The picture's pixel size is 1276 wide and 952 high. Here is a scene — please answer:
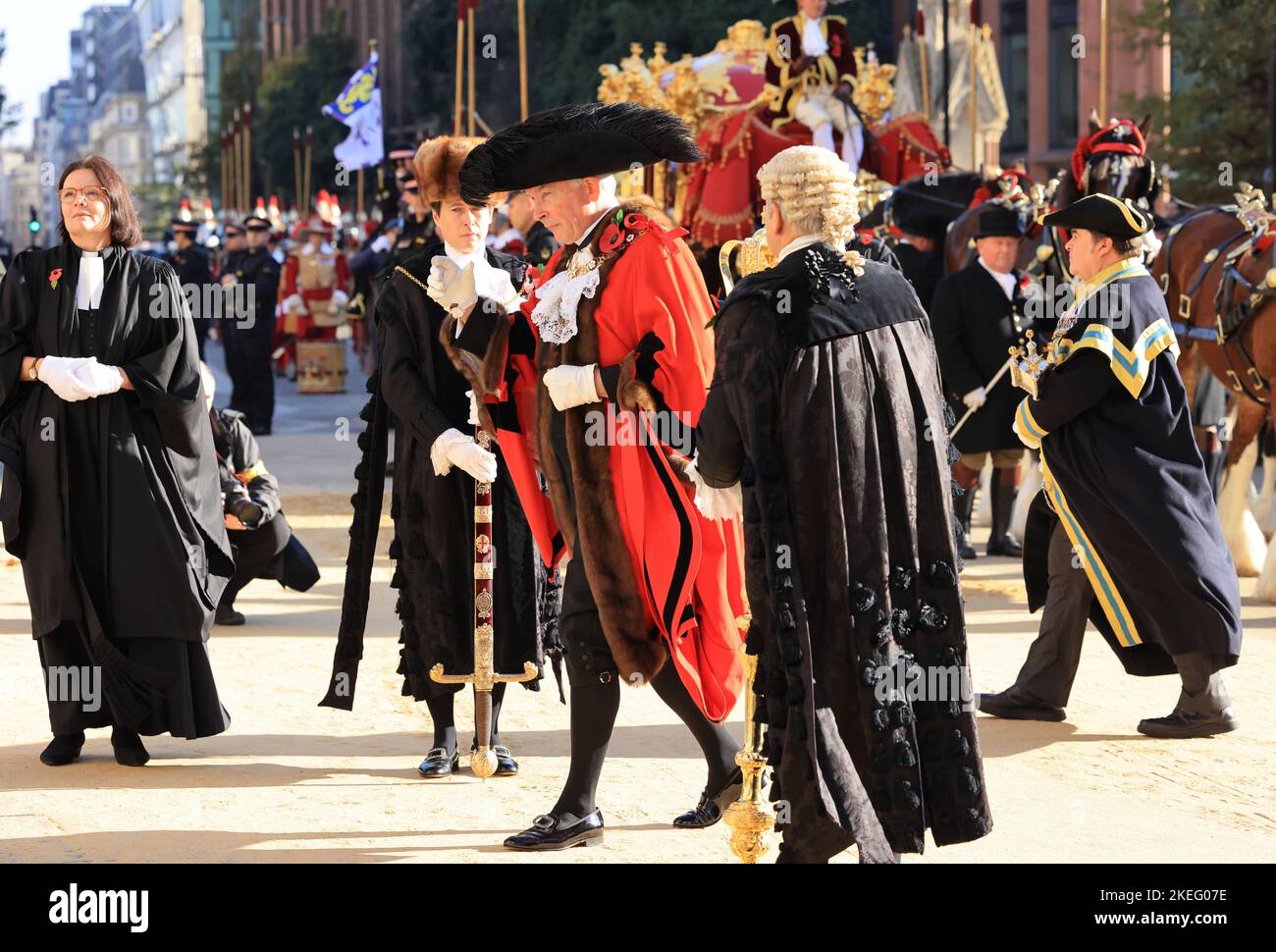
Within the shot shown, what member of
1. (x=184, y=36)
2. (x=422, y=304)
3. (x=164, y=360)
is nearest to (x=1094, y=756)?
(x=422, y=304)

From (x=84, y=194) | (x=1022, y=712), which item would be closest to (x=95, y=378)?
(x=84, y=194)

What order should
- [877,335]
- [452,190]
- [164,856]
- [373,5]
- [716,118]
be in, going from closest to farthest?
[877,335]
[164,856]
[452,190]
[716,118]
[373,5]

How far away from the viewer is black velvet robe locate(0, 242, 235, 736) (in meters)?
6.68

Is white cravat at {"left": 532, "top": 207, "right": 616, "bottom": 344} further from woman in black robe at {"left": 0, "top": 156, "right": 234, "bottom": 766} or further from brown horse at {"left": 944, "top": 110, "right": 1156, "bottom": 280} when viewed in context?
brown horse at {"left": 944, "top": 110, "right": 1156, "bottom": 280}

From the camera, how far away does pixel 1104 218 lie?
266 inches

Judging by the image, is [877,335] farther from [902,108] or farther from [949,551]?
[902,108]

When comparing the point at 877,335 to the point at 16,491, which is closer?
the point at 877,335

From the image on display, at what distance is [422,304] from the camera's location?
6621 millimetres

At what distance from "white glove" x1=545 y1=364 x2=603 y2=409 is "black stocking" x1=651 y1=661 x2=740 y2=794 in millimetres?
799

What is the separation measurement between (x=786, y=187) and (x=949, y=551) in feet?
3.23

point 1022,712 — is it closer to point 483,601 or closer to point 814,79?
point 483,601

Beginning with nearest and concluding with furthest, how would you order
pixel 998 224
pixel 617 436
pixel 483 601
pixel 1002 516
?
pixel 617 436
pixel 483 601
pixel 998 224
pixel 1002 516

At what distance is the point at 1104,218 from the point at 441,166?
222cm

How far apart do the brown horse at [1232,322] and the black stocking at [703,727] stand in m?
4.91
